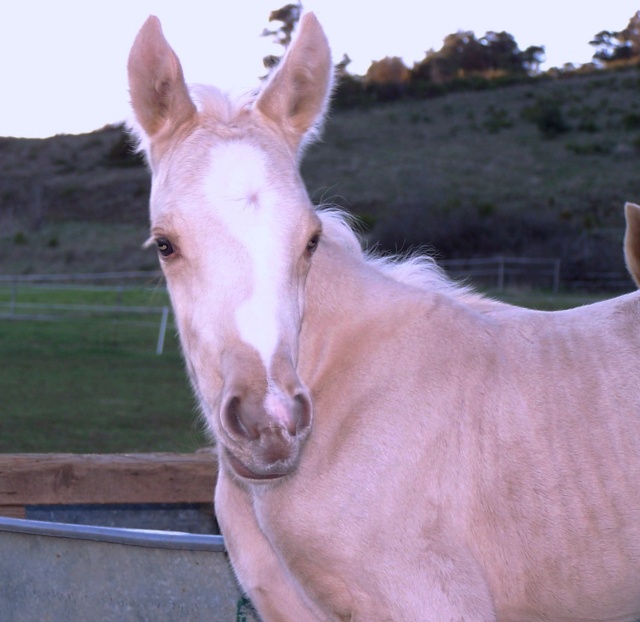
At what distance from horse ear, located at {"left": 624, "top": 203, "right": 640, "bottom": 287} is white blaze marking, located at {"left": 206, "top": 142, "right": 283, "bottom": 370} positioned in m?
1.60

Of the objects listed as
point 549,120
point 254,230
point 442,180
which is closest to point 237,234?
point 254,230

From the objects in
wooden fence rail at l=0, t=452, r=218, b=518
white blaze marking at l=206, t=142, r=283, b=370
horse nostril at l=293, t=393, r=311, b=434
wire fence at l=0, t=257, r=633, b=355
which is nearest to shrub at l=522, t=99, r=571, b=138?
wire fence at l=0, t=257, r=633, b=355

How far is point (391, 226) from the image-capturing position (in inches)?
1257

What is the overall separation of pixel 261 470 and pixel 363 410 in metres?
0.48

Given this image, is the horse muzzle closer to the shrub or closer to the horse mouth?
the horse mouth

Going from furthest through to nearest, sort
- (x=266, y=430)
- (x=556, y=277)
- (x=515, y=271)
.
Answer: (x=515, y=271) → (x=556, y=277) → (x=266, y=430)

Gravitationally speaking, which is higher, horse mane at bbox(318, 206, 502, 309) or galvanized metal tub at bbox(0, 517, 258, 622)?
horse mane at bbox(318, 206, 502, 309)

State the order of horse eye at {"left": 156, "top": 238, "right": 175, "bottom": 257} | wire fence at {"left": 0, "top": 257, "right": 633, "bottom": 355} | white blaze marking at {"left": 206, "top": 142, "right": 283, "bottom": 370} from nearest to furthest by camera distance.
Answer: white blaze marking at {"left": 206, "top": 142, "right": 283, "bottom": 370} < horse eye at {"left": 156, "top": 238, "right": 175, "bottom": 257} < wire fence at {"left": 0, "top": 257, "right": 633, "bottom": 355}

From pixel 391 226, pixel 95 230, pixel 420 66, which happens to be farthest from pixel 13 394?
pixel 420 66

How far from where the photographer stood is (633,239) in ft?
11.2

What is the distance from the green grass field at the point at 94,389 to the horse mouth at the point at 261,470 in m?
2.12

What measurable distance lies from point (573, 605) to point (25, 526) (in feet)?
6.35

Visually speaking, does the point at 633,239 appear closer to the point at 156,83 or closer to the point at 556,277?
the point at 156,83

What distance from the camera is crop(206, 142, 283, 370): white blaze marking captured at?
2387 mm
